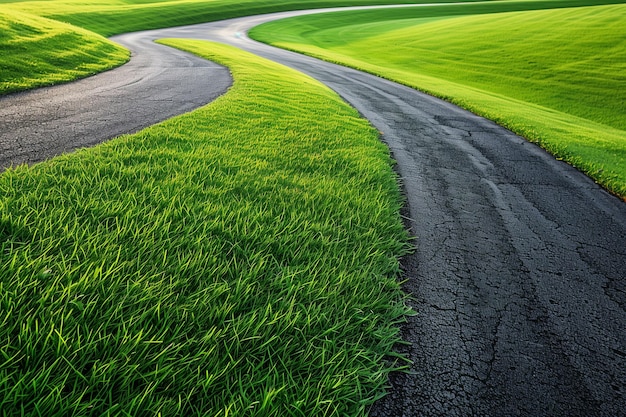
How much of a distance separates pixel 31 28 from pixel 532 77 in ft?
91.7

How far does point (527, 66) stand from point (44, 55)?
2853 cm

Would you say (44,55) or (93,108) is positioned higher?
(44,55)

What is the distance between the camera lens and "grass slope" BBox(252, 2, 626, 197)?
403 inches

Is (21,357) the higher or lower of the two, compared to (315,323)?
higher

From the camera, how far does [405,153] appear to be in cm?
707

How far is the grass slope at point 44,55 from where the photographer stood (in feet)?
30.7

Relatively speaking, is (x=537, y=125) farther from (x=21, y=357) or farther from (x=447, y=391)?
(x=21, y=357)

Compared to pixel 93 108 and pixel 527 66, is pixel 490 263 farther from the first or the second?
pixel 527 66

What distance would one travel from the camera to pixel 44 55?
39.4ft

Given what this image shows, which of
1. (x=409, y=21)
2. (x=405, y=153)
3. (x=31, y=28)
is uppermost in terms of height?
(x=409, y=21)

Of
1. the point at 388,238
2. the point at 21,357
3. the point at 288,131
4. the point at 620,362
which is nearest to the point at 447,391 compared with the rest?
the point at 620,362

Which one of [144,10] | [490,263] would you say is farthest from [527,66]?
[144,10]

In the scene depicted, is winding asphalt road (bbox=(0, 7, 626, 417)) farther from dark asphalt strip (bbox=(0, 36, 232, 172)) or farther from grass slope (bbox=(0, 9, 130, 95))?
grass slope (bbox=(0, 9, 130, 95))

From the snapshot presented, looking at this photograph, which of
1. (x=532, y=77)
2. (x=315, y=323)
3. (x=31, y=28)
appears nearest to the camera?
(x=315, y=323)
